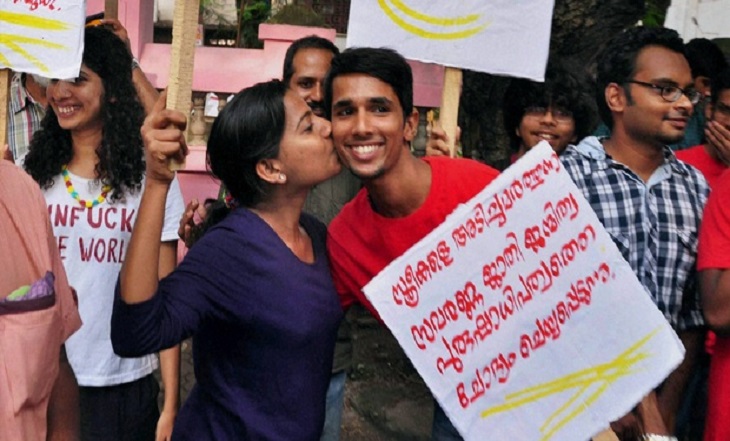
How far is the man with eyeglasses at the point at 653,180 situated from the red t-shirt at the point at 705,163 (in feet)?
2.25

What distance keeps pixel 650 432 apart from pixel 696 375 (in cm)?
68

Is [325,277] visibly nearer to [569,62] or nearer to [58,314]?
[58,314]

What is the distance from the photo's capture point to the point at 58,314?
1998mm

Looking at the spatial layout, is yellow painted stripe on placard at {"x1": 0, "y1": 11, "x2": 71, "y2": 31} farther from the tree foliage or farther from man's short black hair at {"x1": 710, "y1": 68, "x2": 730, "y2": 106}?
the tree foliage

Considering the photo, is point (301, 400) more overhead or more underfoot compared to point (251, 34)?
more underfoot

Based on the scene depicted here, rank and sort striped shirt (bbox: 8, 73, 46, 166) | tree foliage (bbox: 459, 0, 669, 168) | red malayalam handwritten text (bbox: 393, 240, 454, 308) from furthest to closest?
1. tree foliage (bbox: 459, 0, 669, 168)
2. striped shirt (bbox: 8, 73, 46, 166)
3. red malayalam handwritten text (bbox: 393, 240, 454, 308)

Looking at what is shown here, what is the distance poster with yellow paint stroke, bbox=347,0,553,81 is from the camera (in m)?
3.04

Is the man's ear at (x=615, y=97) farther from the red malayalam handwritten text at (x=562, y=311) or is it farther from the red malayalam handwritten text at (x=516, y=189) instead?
the red malayalam handwritten text at (x=562, y=311)

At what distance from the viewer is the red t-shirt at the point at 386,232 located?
2.66m

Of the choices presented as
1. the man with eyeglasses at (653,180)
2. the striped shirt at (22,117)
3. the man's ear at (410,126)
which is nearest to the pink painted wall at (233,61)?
the striped shirt at (22,117)

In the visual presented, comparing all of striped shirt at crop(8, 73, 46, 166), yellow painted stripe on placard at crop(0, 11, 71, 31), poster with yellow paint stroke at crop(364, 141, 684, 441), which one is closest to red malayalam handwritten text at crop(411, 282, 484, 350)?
poster with yellow paint stroke at crop(364, 141, 684, 441)

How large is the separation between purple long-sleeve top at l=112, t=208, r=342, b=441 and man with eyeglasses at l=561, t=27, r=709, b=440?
101cm

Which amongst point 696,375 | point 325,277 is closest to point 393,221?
point 325,277

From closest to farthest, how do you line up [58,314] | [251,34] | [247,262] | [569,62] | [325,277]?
[58,314] < [247,262] < [325,277] < [569,62] < [251,34]
